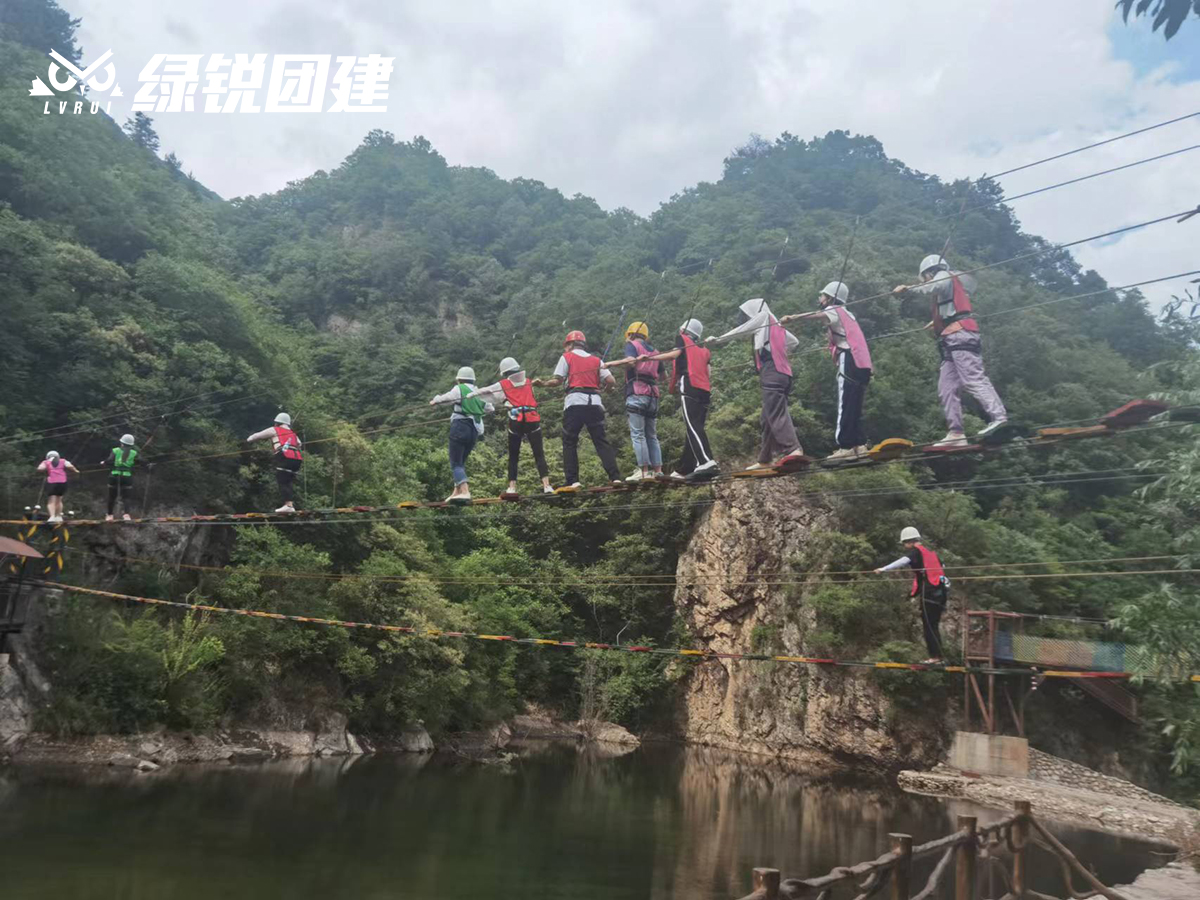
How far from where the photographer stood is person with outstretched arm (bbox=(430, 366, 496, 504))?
1116 cm

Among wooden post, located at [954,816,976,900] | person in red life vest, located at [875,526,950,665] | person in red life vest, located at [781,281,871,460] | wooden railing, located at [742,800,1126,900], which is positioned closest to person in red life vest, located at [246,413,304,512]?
person in red life vest, located at [781,281,871,460]

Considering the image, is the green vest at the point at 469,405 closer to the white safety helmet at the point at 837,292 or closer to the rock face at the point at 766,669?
the white safety helmet at the point at 837,292

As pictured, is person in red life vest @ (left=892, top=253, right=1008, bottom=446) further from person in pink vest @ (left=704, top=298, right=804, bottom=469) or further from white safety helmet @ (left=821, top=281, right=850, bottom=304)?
person in pink vest @ (left=704, top=298, right=804, bottom=469)

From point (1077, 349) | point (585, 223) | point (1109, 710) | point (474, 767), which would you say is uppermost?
point (585, 223)

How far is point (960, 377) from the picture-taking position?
8.01m

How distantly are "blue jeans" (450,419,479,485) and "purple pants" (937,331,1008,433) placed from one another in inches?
224

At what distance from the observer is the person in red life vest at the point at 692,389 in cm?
970

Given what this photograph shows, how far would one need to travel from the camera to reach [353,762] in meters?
21.5

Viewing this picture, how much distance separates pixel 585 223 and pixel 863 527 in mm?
30019

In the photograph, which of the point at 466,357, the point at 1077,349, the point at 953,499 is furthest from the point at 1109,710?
the point at 466,357

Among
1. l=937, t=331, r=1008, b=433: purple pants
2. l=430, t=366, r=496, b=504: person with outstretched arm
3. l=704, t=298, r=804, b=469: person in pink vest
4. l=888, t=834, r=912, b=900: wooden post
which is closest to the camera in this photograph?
l=888, t=834, r=912, b=900: wooden post

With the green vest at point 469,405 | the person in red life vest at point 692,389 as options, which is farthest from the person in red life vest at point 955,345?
the green vest at point 469,405

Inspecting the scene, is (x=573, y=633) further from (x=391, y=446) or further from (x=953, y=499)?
(x=953, y=499)

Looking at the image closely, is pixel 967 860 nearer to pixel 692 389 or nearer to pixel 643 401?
pixel 692 389
